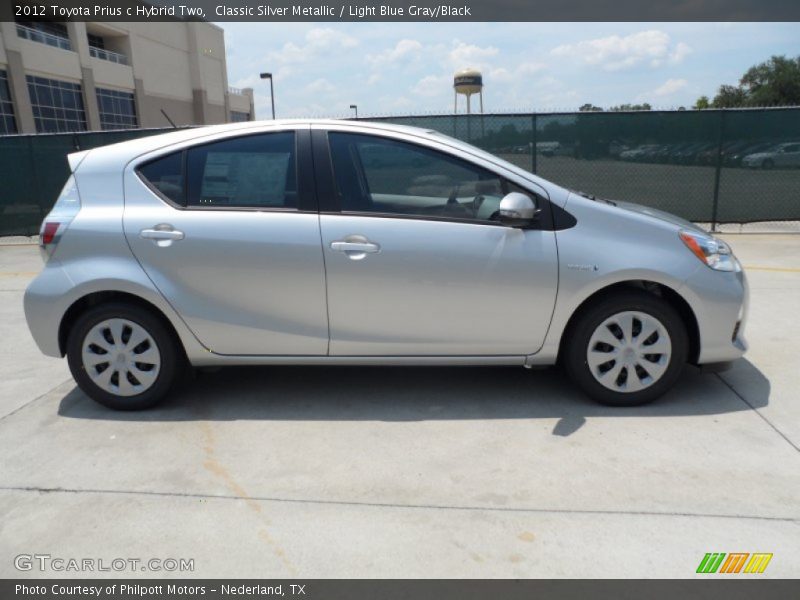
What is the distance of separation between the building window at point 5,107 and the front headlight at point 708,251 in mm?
36302

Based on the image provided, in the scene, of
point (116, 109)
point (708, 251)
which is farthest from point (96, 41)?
point (708, 251)

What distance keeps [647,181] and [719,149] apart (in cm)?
111

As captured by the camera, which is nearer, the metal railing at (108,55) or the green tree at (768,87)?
the metal railing at (108,55)

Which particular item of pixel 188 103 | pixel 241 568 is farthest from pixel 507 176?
pixel 188 103

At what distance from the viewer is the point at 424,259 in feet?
12.1

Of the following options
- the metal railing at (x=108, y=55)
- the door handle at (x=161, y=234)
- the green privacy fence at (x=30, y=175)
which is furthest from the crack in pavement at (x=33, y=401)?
the metal railing at (x=108, y=55)

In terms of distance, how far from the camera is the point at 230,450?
349 centimetres

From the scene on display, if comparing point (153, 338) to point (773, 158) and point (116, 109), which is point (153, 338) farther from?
point (116, 109)

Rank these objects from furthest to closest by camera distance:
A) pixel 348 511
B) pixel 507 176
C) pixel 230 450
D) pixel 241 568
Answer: pixel 507 176 < pixel 230 450 < pixel 348 511 < pixel 241 568

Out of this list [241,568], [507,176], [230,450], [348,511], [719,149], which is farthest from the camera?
[719,149]

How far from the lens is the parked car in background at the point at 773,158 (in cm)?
961

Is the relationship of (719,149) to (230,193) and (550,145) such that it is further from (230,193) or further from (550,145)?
(230,193)

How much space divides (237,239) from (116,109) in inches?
1804

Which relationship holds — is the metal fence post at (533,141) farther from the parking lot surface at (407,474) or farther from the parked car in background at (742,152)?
the parking lot surface at (407,474)
